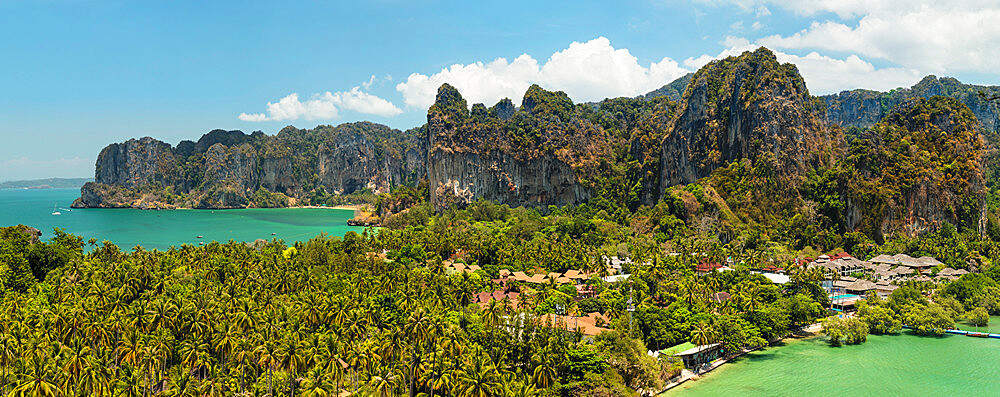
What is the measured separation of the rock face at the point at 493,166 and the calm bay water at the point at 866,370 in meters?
88.7

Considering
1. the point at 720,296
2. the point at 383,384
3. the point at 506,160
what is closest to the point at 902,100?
the point at 506,160

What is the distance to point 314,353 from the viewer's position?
3253 cm

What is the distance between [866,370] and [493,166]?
10248cm

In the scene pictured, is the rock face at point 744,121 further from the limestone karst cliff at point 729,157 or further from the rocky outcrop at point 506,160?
the rocky outcrop at point 506,160

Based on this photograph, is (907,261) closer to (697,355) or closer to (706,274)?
(706,274)

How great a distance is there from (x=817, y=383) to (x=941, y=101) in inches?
2883

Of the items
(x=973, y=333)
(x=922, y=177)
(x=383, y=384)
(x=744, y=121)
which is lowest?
(x=973, y=333)

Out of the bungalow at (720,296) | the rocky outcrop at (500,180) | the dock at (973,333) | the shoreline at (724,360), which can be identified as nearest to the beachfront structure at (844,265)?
the dock at (973,333)

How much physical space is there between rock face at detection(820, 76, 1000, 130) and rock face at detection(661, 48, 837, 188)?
7973 centimetres

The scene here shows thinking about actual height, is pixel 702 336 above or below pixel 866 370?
above

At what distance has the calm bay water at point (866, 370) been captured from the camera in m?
38.6

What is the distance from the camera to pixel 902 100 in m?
178

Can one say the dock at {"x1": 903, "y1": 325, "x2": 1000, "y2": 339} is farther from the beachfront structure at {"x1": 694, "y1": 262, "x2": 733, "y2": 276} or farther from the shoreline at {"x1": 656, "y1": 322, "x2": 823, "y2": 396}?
the beachfront structure at {"x1": 694, "y1": 262, "x2": 733, "y2": 276}

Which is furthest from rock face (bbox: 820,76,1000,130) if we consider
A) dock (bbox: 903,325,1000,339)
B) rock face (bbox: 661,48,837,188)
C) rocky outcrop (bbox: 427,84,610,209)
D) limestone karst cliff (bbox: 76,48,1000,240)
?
dock (bbox: 903,325,1000,339)
